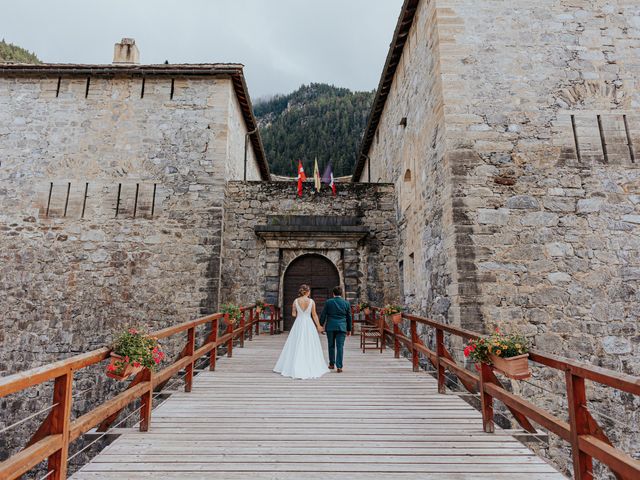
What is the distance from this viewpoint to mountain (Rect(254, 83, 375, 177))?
40.7 meters

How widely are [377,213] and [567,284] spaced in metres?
5.33

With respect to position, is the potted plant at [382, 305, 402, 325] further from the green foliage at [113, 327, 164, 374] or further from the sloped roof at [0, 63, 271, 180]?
the sloped roof at [0, 63, 271, 180]

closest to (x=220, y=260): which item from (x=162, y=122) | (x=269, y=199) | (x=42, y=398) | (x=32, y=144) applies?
(x=269, y=199)

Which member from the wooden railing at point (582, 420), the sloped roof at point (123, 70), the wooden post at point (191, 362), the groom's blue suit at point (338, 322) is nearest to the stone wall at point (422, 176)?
the groom's blue suit at point (338, 322)

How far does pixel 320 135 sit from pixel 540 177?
40081mm

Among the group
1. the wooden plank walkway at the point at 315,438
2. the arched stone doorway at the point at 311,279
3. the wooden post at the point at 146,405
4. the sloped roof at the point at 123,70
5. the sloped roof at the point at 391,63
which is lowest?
the wooden plank walkway at the point at 315,438

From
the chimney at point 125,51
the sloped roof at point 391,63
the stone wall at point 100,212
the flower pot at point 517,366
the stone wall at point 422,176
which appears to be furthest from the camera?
the chimney at point 125,51

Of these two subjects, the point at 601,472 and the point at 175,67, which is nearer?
the point at 601,472

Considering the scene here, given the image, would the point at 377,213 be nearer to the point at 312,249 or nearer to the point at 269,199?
the point at 312,249

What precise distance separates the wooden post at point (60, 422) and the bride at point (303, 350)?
328cm

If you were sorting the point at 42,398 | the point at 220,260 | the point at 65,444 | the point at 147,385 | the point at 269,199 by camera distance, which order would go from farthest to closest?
the point at 269,199 → the point at 220,260 → the point at 42,398 → the point at 147,385 → the point at 65,444

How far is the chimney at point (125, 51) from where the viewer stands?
10742mm

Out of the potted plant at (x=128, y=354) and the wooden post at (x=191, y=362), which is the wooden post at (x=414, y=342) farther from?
the potted plant at (x=128, y=354)

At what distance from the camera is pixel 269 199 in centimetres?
1030
